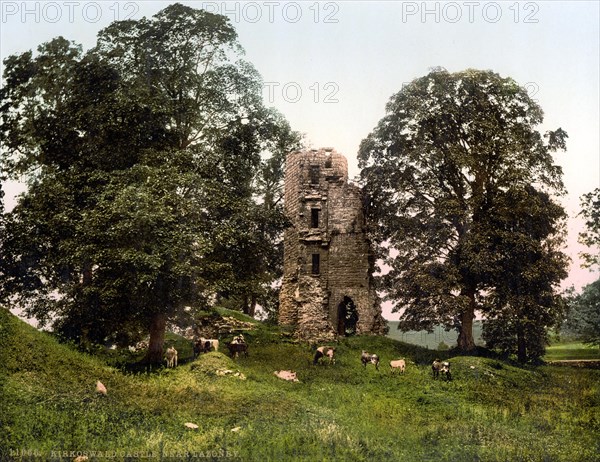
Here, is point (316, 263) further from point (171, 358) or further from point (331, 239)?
point (171, 358)

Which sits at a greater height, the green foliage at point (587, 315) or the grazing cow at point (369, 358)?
the green foliage at point (587, 315)

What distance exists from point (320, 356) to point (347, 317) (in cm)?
1036

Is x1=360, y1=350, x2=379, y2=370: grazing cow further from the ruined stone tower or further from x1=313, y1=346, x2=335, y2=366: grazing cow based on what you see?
the ruined stone tower

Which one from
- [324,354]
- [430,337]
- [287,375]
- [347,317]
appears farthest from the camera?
[430,337]

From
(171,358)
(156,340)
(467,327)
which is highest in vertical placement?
(467,327)

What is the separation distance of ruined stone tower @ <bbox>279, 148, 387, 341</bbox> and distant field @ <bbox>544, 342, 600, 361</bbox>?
1366 cm

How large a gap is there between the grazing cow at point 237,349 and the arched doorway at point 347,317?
29.2ft

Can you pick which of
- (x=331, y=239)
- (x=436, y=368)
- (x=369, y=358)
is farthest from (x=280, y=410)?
(x=331, y=239)

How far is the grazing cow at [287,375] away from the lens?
83.4 ft

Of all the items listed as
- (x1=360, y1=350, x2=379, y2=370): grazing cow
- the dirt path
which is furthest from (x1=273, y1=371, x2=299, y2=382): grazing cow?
the dirt path

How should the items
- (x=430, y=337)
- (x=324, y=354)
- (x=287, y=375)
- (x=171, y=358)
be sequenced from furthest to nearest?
(x=430, y=337) < (x=324, y=354) < (x=287, y=375) < (x=171, y=358)

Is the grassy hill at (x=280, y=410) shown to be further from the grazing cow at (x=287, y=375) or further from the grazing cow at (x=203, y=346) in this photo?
the grazing cow at (x=203, y=346)

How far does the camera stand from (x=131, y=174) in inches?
1049

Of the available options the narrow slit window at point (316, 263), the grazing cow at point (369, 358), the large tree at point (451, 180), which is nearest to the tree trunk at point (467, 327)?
the large tree at point (451, 180)
